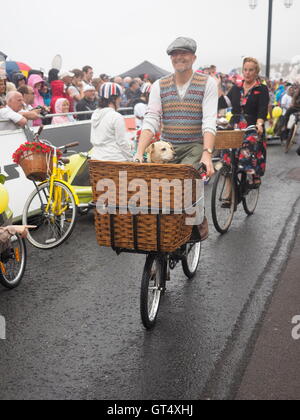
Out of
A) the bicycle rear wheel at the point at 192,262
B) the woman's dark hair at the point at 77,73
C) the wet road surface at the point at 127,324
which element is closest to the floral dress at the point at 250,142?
the wet road surface at the point at 127,324

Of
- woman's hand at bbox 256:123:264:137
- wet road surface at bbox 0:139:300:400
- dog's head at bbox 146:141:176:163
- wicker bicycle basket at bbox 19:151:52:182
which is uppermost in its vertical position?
dog's head at bbox 146:141:176:163

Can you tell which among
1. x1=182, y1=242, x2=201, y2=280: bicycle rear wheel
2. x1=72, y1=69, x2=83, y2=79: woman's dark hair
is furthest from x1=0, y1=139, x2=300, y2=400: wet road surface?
x1=72, y1=69, x2=83, y2=79: woman's dark hair

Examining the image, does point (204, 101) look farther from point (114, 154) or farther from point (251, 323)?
point (114, 154)

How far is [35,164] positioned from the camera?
5.70m

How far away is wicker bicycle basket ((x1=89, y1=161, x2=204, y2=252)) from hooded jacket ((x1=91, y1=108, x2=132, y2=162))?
2927mm

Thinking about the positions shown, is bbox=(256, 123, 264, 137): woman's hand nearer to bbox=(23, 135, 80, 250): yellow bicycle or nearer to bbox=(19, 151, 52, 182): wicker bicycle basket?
bbox=(23, 135, 80, 250): yellow bicycle

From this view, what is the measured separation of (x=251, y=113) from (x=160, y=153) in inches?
141

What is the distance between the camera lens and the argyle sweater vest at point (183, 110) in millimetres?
4344

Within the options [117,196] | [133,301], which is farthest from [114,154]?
[117,196]

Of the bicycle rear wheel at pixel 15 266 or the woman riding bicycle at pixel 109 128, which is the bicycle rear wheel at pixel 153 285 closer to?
the bicycle rear wheel at pixel 15 266

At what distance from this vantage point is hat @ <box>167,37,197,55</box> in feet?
13.7

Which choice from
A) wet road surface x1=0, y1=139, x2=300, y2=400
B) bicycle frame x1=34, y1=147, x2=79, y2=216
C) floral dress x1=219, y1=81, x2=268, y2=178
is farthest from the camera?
floral dress x1=219, y1=81, x2=268, y2=178
